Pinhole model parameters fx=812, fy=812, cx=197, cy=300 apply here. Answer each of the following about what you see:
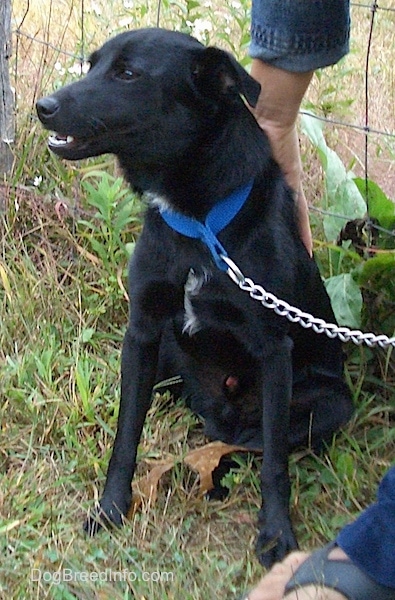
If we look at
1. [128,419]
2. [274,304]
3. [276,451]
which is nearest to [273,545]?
[276,451]

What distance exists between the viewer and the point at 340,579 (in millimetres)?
1324

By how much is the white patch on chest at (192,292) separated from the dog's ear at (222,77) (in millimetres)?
408

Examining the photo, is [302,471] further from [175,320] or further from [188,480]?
[175,320]

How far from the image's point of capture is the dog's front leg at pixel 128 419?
1.96 meters

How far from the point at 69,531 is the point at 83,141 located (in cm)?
90

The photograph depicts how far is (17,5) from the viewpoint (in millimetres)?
4324

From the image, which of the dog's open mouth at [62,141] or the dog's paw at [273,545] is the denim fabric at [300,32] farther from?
the dog's paw at [273,545]

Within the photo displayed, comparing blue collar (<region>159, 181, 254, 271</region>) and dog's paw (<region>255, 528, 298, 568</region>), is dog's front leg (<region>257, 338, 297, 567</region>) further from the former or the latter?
blue collar (<region>159, 181, 254, 271</region>)

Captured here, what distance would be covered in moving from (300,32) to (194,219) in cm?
52

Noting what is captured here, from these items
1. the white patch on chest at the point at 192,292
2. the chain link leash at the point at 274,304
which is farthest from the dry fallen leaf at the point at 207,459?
the chain link leash at the point at 274,304

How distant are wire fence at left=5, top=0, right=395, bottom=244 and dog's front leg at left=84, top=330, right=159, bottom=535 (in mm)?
892

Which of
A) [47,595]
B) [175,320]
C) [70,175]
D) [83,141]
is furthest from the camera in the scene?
[70,175]

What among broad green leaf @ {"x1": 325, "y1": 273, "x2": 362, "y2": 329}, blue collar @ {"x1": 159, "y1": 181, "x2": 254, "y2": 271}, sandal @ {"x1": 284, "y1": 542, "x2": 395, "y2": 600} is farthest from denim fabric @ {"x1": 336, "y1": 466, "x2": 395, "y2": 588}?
broad green leaf @ {"x1": 325, "y1": 273, "x2": 362, "y2": 329}

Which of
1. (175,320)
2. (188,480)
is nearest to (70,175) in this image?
(175,320)
